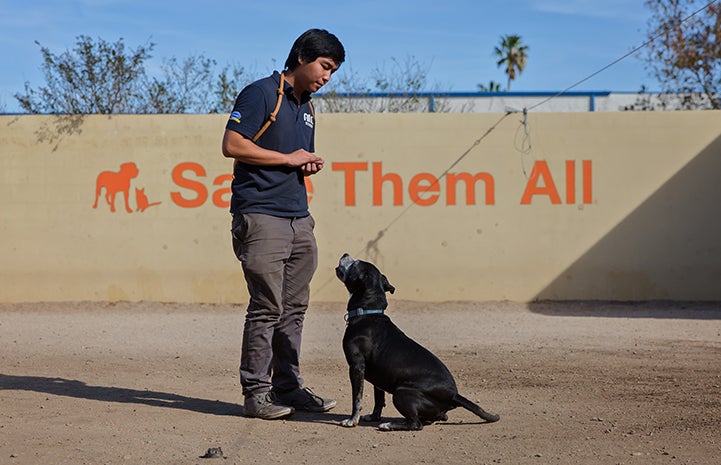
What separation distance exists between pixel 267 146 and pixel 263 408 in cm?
156

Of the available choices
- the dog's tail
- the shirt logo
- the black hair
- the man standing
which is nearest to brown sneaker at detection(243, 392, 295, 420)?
the man standing

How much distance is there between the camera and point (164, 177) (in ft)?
41.0

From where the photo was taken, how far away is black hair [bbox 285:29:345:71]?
566 cm

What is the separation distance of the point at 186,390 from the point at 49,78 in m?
8.67

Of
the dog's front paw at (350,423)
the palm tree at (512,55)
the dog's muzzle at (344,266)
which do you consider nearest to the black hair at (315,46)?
the dog's muzzle at (344,266)

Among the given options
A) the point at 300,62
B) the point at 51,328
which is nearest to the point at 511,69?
the point at 51,328

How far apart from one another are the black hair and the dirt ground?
2.19 m

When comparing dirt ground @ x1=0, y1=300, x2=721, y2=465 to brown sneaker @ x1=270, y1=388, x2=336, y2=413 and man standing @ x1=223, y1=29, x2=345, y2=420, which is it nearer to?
brown sneaker @ x1=270, y1=388, x2=336, y2=413

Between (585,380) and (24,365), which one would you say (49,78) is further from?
(585,380)

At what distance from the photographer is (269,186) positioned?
5660 mm

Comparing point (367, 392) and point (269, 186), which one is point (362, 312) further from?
point (367, 392)

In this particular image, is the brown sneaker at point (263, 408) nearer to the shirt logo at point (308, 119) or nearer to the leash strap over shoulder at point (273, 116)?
the leash strap over shoulder at point (273, 116)

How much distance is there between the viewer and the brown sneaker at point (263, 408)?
18.4 feet

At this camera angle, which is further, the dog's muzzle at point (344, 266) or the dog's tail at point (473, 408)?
the dog's muzzle at point (344, 266)
